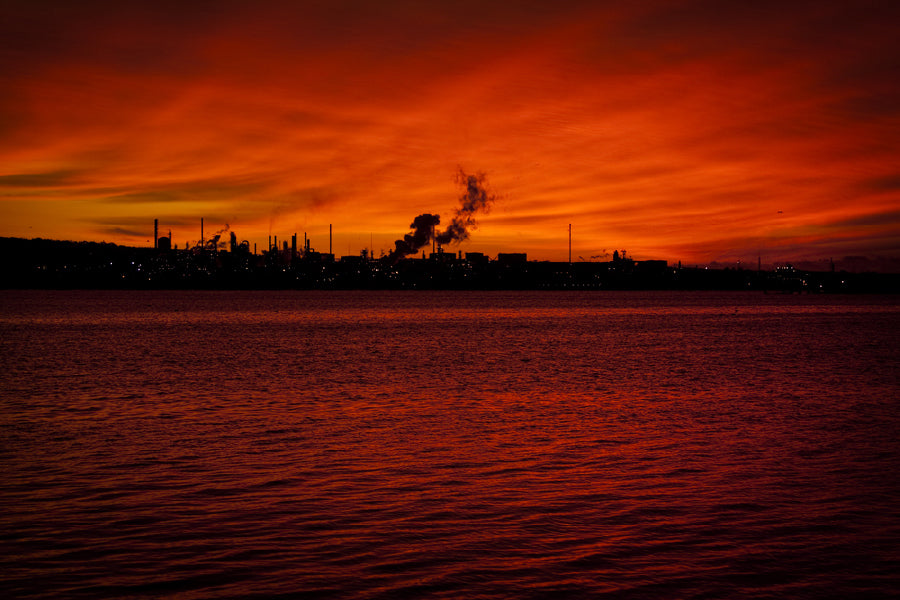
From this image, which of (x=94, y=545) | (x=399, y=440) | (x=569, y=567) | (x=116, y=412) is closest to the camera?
(x=569, y=567)

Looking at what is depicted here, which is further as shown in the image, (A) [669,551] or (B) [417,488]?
(B) [417,488]

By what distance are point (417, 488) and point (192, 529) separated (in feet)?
16.2

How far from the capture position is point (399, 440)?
23438 mm

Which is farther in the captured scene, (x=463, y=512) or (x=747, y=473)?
(x=747, y=473)

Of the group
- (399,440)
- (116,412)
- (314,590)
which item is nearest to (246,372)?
(116,412)

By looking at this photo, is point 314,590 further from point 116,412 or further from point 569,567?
point 116,412

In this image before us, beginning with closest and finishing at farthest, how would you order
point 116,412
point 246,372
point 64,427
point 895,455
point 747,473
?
point 747,473, point 895,455, point 64,427, point 116,412, point 246,372

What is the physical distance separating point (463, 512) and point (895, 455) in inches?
500

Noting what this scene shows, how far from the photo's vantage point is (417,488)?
57.4 feet

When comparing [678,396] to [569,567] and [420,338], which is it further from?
[420,338]

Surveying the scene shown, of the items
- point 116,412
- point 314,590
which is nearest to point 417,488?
point 314,590

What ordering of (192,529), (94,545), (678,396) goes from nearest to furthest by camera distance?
(94,545) < (192,529) < (678,396)

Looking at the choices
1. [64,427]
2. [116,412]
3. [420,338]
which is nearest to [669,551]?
[64,427]

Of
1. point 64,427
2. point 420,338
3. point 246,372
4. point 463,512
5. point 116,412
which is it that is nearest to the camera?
point 463,512
